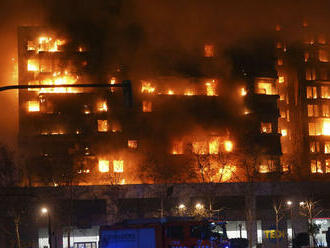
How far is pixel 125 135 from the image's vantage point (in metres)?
82.4

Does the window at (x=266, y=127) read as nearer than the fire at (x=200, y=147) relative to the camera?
No

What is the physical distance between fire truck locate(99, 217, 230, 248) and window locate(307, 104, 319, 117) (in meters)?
76.0

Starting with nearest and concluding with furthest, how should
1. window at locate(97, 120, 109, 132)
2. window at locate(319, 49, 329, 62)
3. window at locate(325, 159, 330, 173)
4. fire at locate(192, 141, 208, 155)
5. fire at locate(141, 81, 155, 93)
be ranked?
window at locate(97, 120, 109, 132), fire at locate(192, 141, 208, 155), fire at locate(141, 81, 155, 93), window at locate(325, 159, 330, 173), window at locate(319, 49, 329, 62)

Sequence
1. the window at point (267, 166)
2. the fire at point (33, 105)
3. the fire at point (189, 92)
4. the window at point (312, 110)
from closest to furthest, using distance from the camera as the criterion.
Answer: the fire at point (33, 105), the window at point (267, 166), the fire at point (189, 92), the window at point (312, 110)

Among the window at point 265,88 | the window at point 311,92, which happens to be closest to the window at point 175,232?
the window at point 265,88

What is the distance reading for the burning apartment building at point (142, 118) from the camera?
264 ft

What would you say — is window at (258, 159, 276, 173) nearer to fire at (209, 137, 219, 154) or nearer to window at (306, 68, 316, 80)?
fire at (209, 137, 219, 154)

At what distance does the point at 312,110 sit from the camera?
4080 inches

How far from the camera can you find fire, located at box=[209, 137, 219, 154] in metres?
86.0

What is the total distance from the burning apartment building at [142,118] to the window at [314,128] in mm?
15853

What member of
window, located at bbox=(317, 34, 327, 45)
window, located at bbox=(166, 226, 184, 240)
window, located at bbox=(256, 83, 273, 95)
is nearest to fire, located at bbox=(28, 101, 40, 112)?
window, located at bbox=(256, 83, 273, 95)

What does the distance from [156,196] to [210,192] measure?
5.94 meters

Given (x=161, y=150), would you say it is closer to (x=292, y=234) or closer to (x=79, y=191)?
(x=79, y=191)

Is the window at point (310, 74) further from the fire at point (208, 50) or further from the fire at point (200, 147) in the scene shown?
the fire at point (200, 147)
